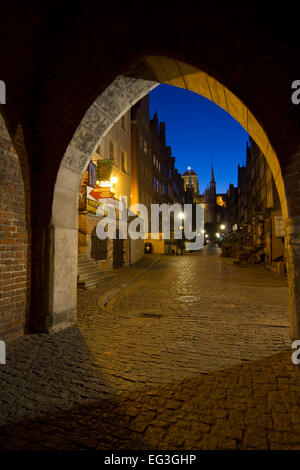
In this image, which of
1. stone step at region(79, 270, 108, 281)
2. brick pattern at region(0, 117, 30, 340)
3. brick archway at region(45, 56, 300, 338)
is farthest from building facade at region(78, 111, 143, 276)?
brick pattern at region(0, 117, 30, 340)

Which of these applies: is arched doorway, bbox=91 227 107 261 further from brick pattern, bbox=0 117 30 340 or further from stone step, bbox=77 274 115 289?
brick pattern, bbox=0 117 30 340

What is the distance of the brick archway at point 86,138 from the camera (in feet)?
15.1

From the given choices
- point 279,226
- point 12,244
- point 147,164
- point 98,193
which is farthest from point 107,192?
point 147,164

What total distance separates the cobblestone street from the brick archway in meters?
0.76

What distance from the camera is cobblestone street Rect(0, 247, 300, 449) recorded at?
2.09 metres

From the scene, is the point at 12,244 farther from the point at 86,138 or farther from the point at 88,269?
the point at 88,269

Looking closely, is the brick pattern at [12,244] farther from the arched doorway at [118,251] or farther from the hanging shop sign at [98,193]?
the arched doorway at [118,251]

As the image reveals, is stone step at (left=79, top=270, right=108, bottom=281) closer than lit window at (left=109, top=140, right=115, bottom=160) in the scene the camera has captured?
Yes

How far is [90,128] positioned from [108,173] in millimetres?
7134

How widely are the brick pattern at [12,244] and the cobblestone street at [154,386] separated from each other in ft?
1.57

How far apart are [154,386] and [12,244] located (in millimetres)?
3320

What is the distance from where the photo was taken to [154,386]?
287cm

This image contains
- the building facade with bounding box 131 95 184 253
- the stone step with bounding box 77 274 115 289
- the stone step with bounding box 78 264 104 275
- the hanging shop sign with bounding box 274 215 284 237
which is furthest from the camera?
the building facade with bounding box 131 95 184 253
